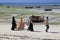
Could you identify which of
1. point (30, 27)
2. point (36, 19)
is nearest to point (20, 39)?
point (30, 27)

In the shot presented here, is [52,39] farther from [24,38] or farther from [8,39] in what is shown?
[8,39]

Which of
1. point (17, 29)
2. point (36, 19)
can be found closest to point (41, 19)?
point (36, 19)

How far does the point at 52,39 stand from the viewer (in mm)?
17438

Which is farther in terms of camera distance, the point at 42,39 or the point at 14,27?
the point at 14,27

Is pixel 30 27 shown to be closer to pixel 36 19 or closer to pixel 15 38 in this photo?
pixel 15 38

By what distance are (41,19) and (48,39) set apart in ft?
51.7

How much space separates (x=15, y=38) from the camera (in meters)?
17.6

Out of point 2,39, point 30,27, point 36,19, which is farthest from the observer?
point 36,19

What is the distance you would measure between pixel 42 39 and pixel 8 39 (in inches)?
94.6

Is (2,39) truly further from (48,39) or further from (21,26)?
(21,26)

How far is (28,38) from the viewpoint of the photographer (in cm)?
1778

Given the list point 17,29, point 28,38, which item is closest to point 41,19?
point 17,29

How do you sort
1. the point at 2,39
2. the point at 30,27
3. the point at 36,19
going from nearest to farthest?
the point at 2,39
the point at 30,27
the point at 36,19

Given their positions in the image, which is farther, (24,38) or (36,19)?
(36,19)
